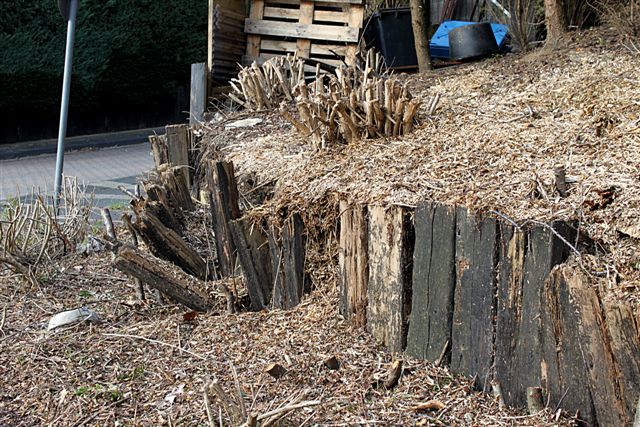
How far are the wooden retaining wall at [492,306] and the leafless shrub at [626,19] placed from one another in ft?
11.5

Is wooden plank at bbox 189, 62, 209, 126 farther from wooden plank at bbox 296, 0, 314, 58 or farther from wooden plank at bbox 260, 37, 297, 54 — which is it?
wooden plank at bbox 296, 0, 314, 58

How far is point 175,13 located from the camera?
17.7 m

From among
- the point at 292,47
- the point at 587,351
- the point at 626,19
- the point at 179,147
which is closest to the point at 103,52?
the point at 292,47

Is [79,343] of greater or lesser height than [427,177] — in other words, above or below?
below

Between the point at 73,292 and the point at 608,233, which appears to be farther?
the point at 73,292

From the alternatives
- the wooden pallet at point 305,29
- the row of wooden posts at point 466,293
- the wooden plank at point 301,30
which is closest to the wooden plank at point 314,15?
the wooden pallet at point 305,29

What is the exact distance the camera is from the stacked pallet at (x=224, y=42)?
970cm

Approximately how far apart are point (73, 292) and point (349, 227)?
2235 mm

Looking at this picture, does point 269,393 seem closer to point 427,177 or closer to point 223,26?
point 427,177

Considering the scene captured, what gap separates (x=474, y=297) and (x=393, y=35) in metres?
7.52

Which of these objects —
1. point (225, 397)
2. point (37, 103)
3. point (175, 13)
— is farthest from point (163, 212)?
point (175, 13)

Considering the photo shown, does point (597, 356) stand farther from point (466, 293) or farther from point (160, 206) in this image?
point (160, 206)

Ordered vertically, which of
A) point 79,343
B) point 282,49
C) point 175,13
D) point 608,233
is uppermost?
point 175,13

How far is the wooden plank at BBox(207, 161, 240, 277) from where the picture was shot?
5043mm
